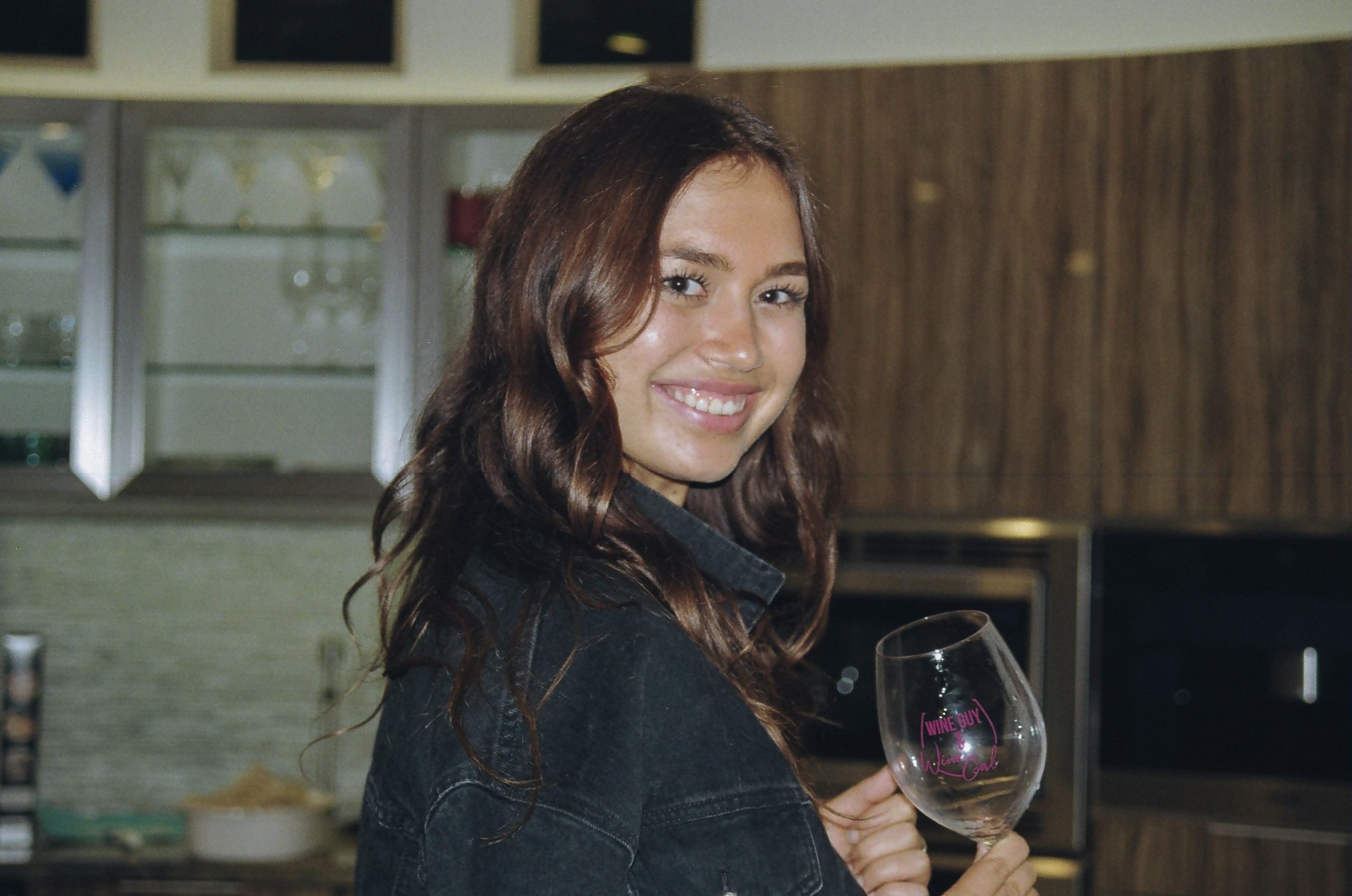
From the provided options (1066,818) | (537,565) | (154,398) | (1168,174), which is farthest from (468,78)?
(537,565)

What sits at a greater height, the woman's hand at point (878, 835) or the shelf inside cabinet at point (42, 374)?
the shelf inside cabinet at point (42, 374)

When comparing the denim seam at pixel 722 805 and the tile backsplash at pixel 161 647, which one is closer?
the denim seam at pixel 722 805

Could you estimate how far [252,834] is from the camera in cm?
249

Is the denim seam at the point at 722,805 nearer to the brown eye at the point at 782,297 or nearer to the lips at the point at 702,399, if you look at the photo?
the lips at the point at 702,399

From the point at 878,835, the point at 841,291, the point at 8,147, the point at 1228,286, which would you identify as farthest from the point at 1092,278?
the point at 8,147

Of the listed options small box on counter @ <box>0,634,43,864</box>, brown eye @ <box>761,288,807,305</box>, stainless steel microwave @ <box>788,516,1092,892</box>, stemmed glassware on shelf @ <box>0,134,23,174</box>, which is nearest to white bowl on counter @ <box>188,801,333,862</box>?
small box on counter @ <box>0,634,43,864</box>

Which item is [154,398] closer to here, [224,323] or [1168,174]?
[224,323]

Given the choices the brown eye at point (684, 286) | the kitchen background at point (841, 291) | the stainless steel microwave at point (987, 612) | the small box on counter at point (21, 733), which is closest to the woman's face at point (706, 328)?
the brown eye at point (684, 286)

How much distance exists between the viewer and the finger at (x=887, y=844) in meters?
1.16

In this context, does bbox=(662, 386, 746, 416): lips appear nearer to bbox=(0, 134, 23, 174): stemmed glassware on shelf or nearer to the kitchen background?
the kitchen background

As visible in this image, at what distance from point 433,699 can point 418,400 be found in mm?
1789

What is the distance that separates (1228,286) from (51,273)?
2369 millimetres

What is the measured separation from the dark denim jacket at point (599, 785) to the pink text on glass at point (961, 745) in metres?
0.12

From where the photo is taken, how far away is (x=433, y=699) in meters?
0.84
